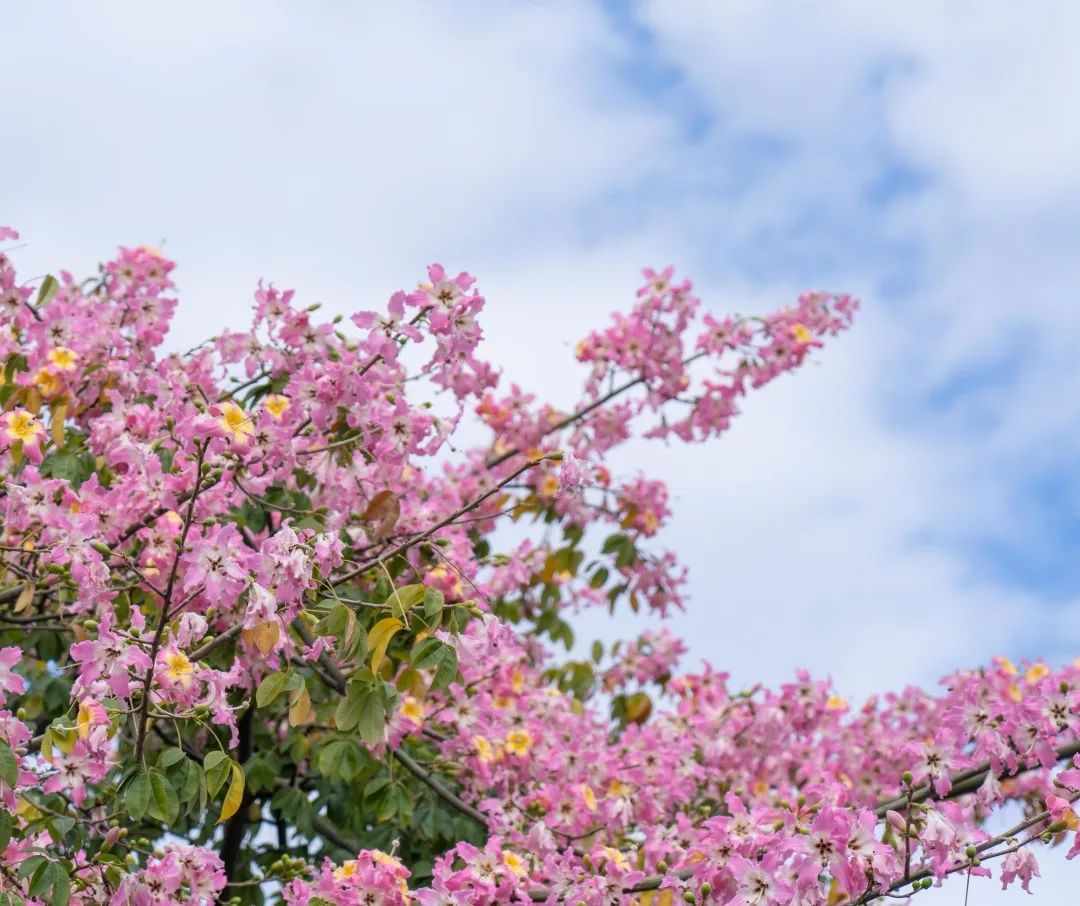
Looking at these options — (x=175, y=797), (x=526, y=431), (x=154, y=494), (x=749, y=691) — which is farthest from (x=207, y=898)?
(x=526, y=431)

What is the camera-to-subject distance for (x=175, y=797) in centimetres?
308

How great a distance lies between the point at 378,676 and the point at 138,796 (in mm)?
590

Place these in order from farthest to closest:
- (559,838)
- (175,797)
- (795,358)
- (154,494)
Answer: (795,358) < (559,838) < (154,494) < (175,797)

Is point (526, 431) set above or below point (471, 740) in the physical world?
above

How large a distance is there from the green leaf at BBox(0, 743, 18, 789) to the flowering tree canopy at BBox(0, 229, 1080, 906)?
0.01 metres

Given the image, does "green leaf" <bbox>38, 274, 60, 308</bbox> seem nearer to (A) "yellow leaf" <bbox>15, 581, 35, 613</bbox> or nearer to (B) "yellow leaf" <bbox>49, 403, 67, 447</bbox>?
(B) "yellow leaf" <bbox>49, 403, 67, 447</bbox>

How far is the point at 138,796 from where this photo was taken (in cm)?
299

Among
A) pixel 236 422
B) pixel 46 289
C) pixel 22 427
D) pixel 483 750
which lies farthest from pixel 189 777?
pixel 46 289

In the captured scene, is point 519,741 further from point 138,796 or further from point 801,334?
point 801,334

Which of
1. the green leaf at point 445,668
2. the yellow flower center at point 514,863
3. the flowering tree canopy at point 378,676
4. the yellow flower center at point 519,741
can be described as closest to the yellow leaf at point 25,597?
the flowering tree canopy at point 378,676

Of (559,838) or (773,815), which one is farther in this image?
(559,838)

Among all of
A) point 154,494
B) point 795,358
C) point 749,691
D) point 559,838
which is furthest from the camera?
point 795,358

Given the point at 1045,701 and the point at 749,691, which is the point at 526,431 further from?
the point at 1045,701

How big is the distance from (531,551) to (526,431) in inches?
21.8
